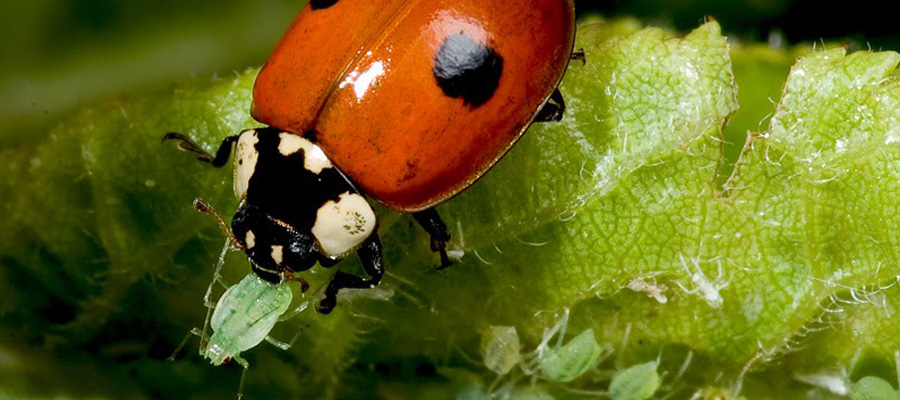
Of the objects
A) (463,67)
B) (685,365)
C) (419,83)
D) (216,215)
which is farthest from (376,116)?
(685,365)

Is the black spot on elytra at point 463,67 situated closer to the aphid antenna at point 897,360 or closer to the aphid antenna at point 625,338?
the aphid antenna at point 625,338

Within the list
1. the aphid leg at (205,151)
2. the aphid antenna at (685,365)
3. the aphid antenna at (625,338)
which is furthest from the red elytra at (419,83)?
the aphid antenna at (685,365)

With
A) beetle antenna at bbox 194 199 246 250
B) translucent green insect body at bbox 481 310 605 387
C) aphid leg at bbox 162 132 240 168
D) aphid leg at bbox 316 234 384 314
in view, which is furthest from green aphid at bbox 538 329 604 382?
Answer: aphid leg at bbox 162 132 240 168

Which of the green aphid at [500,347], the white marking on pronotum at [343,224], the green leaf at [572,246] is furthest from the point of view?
the white marking on pronotum at [343,224]

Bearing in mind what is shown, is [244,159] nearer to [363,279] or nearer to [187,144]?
[187,144]

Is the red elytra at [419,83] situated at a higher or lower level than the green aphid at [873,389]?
higher

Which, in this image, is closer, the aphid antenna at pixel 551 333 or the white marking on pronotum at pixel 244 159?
the aphid antenna at pixel 551 333

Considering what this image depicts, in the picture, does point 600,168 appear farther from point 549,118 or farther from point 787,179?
point 787,179

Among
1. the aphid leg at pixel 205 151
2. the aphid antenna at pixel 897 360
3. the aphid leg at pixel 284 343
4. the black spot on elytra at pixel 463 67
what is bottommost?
the aphid leg at pixel 284 343
